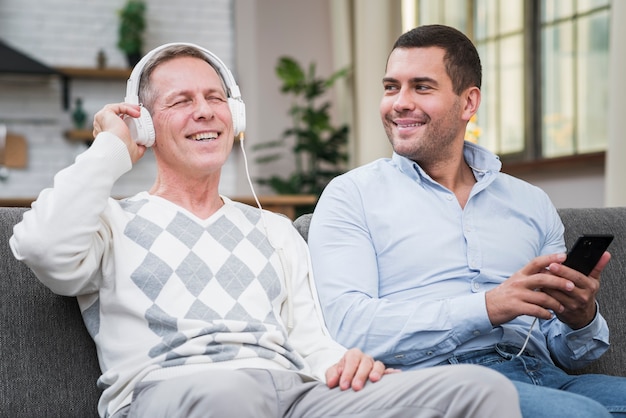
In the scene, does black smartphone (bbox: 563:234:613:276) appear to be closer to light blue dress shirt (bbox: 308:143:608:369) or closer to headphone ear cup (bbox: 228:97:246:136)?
light blue dress shirt (bbox: 308:143:608:369)

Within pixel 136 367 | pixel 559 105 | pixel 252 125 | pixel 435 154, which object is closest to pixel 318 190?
pixel 252 125

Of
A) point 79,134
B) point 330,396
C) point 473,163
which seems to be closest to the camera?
point 330,396

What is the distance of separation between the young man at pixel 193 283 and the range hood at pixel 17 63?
4.13 metres

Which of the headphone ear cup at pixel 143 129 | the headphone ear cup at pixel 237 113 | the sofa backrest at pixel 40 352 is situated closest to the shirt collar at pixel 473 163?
the headphone ear cup at pixel 237 113

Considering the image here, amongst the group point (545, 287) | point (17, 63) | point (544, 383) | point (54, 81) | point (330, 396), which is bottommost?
point (544, 383)

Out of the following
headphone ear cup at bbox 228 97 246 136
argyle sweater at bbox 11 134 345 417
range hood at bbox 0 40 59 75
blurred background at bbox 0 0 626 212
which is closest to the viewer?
argyle sweater at bbox 11 134 345 417

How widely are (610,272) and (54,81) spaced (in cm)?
484

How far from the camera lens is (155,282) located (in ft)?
5.15

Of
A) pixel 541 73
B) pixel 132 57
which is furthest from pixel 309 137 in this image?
pixel 541 73

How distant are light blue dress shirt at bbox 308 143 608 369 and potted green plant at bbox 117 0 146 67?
4.37m

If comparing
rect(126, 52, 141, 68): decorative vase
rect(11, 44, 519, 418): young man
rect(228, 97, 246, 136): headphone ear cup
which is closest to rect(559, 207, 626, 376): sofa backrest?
rect(11, 44, 519, 418): young man

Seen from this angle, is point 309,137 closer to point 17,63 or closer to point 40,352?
point 17,63

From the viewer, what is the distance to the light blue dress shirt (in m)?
1.69

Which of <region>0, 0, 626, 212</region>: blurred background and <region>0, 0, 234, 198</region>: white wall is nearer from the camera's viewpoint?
<region>0, 0, 626, 212</region>: blurred background
